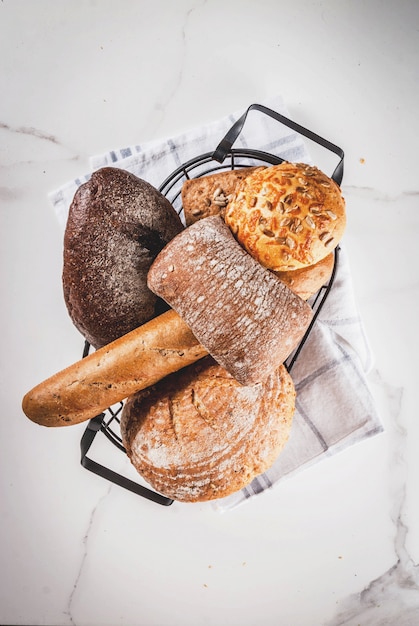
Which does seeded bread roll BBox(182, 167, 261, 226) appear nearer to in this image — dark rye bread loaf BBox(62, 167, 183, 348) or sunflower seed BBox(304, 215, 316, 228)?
dark rye bread loaf BBox(62, 167, 183, 348)

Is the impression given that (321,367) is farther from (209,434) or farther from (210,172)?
(210,172)

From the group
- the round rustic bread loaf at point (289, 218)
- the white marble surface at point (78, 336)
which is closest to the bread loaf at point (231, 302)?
the round rustic bread loaf at point (289, 218)

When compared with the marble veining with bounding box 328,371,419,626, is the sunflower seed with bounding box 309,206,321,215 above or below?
above

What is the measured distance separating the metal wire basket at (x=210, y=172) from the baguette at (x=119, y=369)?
14 centimetres

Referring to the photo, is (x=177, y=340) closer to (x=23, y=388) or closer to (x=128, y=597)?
(x=23, y=388)

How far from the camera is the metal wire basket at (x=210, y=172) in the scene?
0.86 metres

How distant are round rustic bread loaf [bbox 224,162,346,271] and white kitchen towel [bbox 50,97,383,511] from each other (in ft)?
0.81

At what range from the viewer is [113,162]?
1024mm

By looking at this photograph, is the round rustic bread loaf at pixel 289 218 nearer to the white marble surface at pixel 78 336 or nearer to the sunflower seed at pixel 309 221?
A: the sunflower seed at pixel 309 221

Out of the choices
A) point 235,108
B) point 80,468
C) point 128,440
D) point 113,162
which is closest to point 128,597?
point 80,468

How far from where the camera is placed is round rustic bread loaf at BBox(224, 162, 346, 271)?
0.69 meters

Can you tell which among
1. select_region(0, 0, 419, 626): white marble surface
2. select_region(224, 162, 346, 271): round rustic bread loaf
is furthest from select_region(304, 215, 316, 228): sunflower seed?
select_region(0, 0, 419, 626): white marble surface

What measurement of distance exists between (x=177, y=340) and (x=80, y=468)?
526 mm
